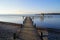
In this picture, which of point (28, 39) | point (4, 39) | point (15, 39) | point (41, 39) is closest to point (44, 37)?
point (41, 39)

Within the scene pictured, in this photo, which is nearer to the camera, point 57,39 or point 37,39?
point 37,39

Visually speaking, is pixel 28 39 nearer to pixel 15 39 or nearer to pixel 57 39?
pixel 15 39

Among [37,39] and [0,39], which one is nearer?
[37,39]

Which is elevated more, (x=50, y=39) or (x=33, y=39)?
(x=33, y=39)

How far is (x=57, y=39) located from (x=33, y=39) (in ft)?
22.4

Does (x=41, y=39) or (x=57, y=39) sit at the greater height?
(x=41, y=39)

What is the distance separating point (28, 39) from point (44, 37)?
1.10 metres

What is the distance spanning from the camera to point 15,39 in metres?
9.84

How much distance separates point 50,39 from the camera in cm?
1598

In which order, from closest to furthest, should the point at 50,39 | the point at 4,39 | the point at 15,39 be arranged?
the point at 15,39 → the point at 4,39 → the point at 50,39

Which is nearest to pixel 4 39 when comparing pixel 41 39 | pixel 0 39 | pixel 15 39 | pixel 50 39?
pixel 0 39

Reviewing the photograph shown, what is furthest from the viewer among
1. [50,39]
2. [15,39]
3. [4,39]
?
[50,39]

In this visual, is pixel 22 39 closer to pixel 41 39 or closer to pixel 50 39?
pixel 41 39

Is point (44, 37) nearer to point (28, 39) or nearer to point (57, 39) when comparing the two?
point (28, 39)
